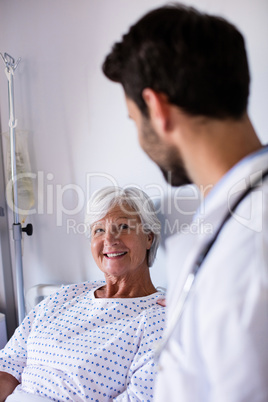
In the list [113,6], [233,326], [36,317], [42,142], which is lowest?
[36,317]

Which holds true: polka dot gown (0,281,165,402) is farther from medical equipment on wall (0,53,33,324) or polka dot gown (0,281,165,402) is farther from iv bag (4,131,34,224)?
iv bag (4,131,34,224)

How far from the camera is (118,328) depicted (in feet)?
4.25

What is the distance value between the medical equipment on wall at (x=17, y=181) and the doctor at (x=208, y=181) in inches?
43.2

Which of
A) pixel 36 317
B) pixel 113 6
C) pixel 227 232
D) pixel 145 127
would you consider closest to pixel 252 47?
pixel 113 6

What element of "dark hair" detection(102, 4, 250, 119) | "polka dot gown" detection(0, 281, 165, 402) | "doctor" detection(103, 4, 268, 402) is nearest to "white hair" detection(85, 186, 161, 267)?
"polka dot gown" detection(0, 281, 165, 402)

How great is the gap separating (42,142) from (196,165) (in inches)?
53.8

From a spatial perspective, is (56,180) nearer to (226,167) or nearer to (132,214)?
(132,214)

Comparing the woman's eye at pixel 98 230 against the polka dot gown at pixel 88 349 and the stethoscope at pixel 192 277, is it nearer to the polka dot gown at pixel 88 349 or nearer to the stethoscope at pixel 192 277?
the polka dot gown at pixel 88 349

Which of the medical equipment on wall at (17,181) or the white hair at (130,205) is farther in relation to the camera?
the medical equipment on wall at (17,181)

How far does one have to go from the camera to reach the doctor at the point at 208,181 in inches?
19.0

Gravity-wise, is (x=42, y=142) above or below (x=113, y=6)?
below

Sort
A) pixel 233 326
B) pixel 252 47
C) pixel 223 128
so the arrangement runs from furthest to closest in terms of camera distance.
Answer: pixel 252 47 → pixel 223 128 → pixel 233 326

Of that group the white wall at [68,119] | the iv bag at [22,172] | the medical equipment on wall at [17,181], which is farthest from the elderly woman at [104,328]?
the iv bag at [22,172]

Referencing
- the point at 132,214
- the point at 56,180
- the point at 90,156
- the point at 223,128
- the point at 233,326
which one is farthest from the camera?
the point at 56,180
